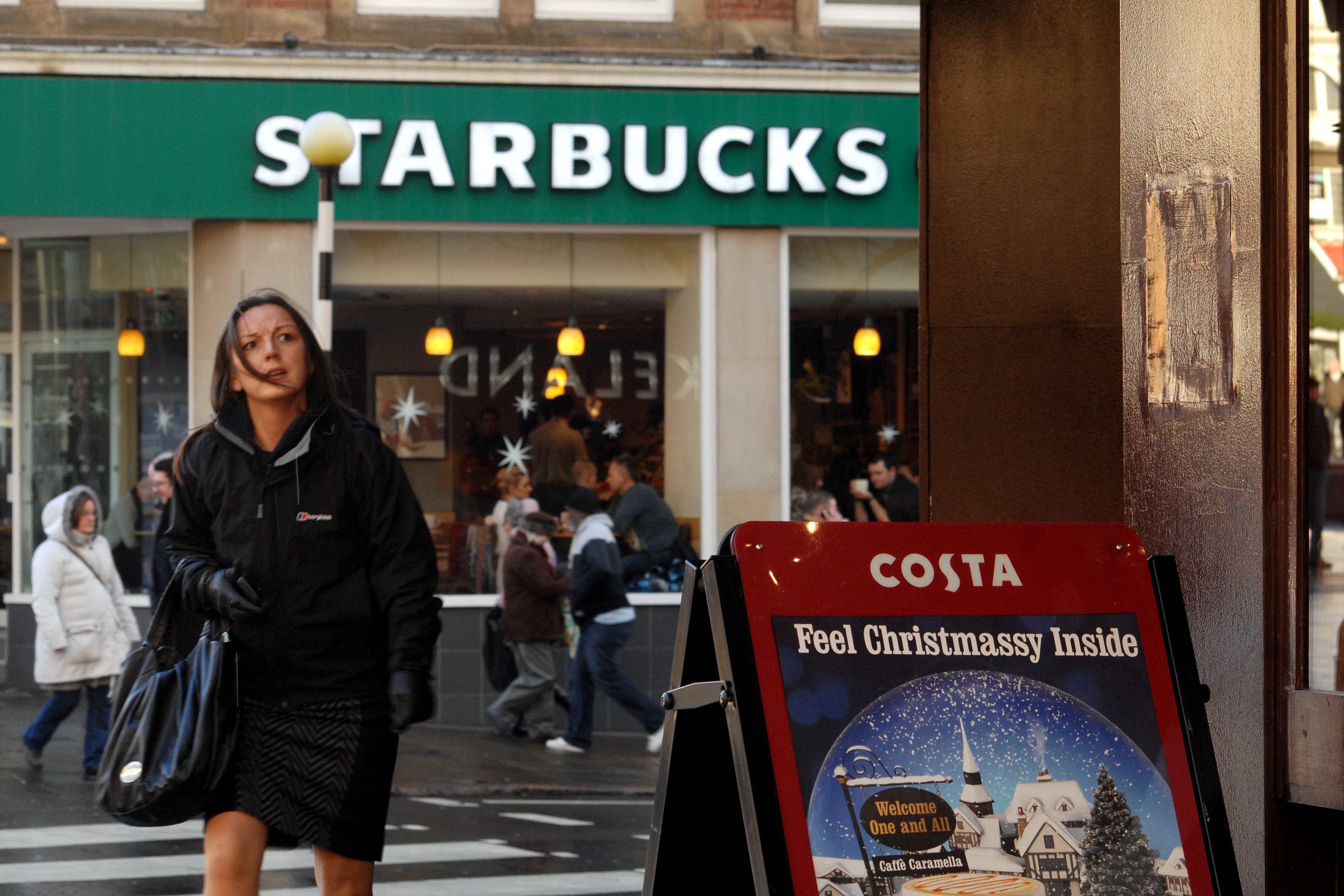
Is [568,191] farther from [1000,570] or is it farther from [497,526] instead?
[1000,570]

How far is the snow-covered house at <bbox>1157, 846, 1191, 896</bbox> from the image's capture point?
3.00 m

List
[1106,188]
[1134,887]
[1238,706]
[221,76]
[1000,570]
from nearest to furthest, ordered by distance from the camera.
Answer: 1. [1134,887]
2. [1000,570]
3. [1238,706]
4. [1106,188]
5. [221,76]

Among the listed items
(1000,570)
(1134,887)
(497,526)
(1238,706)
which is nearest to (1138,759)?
(1134,887)

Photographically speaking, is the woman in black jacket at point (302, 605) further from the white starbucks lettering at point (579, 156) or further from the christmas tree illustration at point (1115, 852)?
the white starbucks lettering at point (579, 156)

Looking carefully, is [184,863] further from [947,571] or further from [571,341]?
[571,341]

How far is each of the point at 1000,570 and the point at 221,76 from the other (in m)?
10.6

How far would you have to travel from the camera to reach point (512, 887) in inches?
269

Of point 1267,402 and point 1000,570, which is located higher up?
point 1267,402

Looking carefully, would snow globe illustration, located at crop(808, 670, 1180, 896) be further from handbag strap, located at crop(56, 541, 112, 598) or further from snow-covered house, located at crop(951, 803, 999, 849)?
handbag strap, located at crop(56, 541, 112, 598)

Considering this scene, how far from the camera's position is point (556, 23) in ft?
41.9

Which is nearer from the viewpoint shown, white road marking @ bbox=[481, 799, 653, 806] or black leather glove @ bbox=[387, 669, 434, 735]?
black leather glove @ bbox=[387, 669, 434, 735]

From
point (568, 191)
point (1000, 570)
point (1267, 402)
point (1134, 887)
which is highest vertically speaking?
point (568, 191)

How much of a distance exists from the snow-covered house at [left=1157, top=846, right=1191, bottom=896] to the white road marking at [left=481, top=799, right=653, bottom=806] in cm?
638

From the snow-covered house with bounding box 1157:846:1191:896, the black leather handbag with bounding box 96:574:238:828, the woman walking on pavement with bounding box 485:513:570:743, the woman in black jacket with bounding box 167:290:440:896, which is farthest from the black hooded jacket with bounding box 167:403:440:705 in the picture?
the woman walking on pavement with bounding box 485:513:570:743
